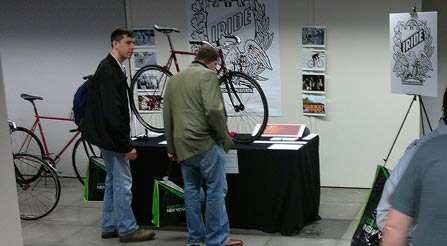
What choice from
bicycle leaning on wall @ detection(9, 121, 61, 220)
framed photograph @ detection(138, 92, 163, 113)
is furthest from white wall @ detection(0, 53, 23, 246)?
framed photograph @ detection(138, 92, 163, 113)

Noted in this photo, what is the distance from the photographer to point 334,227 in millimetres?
5086

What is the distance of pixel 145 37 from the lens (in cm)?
677

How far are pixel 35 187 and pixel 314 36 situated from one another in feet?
11.4

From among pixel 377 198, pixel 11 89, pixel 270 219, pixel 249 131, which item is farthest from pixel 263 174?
pixel 11 89

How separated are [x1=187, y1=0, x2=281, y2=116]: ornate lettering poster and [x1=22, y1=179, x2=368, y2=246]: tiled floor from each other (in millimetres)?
1278

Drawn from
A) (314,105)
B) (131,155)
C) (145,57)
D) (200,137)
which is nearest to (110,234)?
(131,155)

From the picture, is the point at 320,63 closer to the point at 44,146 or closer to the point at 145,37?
the point at 145,37

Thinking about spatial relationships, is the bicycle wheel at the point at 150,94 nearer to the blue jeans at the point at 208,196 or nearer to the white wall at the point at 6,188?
the blue jeans at the point at 208,196

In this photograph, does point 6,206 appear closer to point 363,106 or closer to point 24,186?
point 24,186

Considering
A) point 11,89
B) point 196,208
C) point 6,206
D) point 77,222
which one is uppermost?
point 11,89

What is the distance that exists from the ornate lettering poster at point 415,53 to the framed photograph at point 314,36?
1.30 metres

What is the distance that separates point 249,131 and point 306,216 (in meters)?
1.59

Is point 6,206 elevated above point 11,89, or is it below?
below

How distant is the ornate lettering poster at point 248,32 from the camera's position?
6375 millimetres
